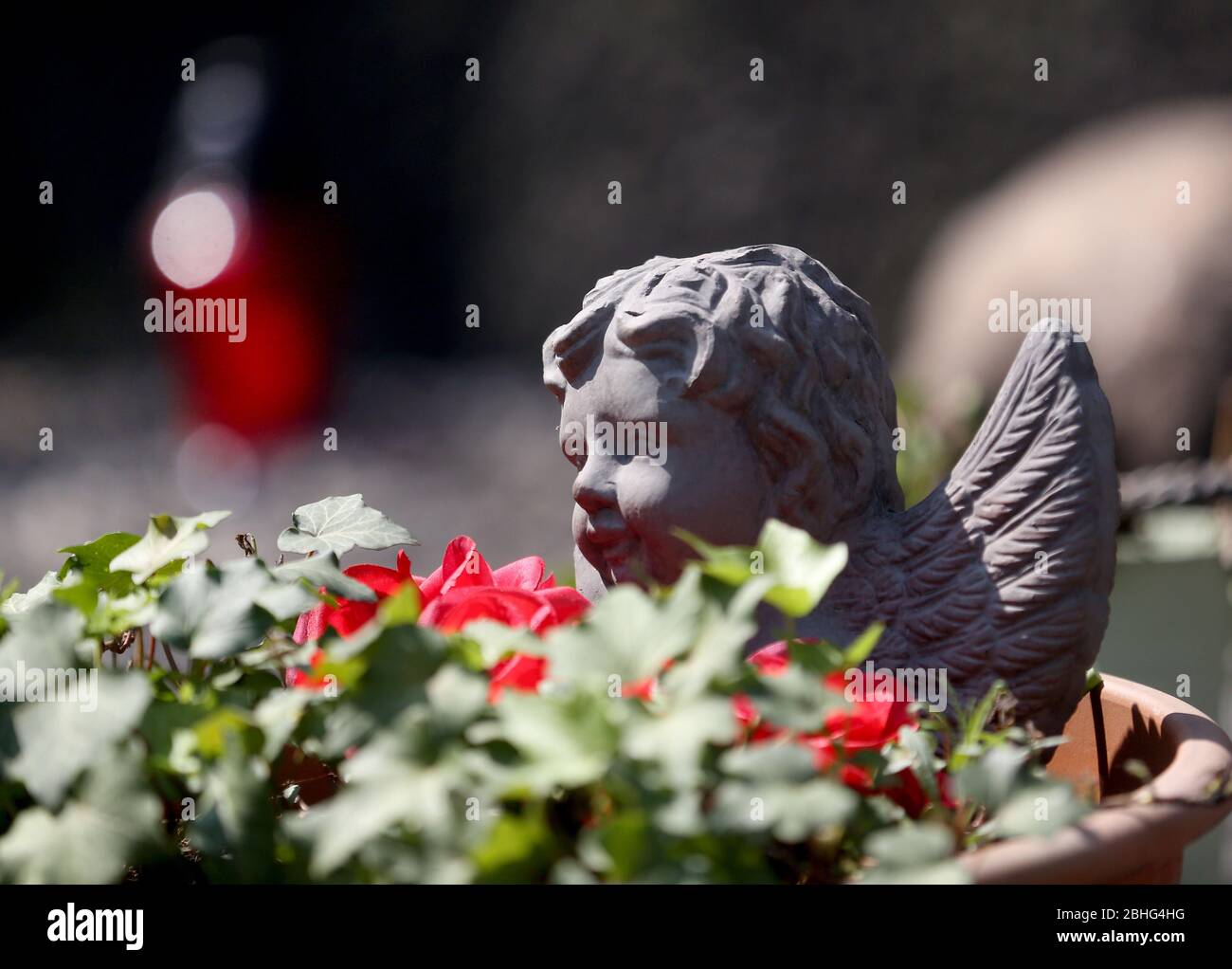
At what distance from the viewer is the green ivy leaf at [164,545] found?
2.44 feet

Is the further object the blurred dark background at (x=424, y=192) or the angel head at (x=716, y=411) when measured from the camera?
the blurred dark background at (x=424, y=192)

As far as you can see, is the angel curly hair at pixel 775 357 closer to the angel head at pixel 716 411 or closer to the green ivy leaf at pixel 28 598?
the angel head at pixel 716 411

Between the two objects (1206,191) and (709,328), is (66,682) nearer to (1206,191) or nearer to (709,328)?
(709,328)

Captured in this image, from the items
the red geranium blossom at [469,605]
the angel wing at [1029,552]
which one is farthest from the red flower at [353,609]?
the angel wing at [1029,552]

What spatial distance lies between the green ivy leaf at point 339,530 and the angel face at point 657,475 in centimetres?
16

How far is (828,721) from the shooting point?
2.14 feet

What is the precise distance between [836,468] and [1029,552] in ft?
0.58

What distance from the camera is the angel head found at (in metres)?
0.95

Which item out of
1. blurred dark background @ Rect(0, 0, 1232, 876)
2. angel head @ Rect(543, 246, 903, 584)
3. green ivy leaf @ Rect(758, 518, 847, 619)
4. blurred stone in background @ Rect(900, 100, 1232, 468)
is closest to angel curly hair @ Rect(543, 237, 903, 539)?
angel head @ Rect(543, 246, 903, 584)

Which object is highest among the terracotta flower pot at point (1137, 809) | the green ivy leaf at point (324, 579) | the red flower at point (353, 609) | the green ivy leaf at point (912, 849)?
the green ivy leaf at point (324, 579)

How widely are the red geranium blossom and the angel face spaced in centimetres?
8

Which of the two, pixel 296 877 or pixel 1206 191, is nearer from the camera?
pixel 296 877
